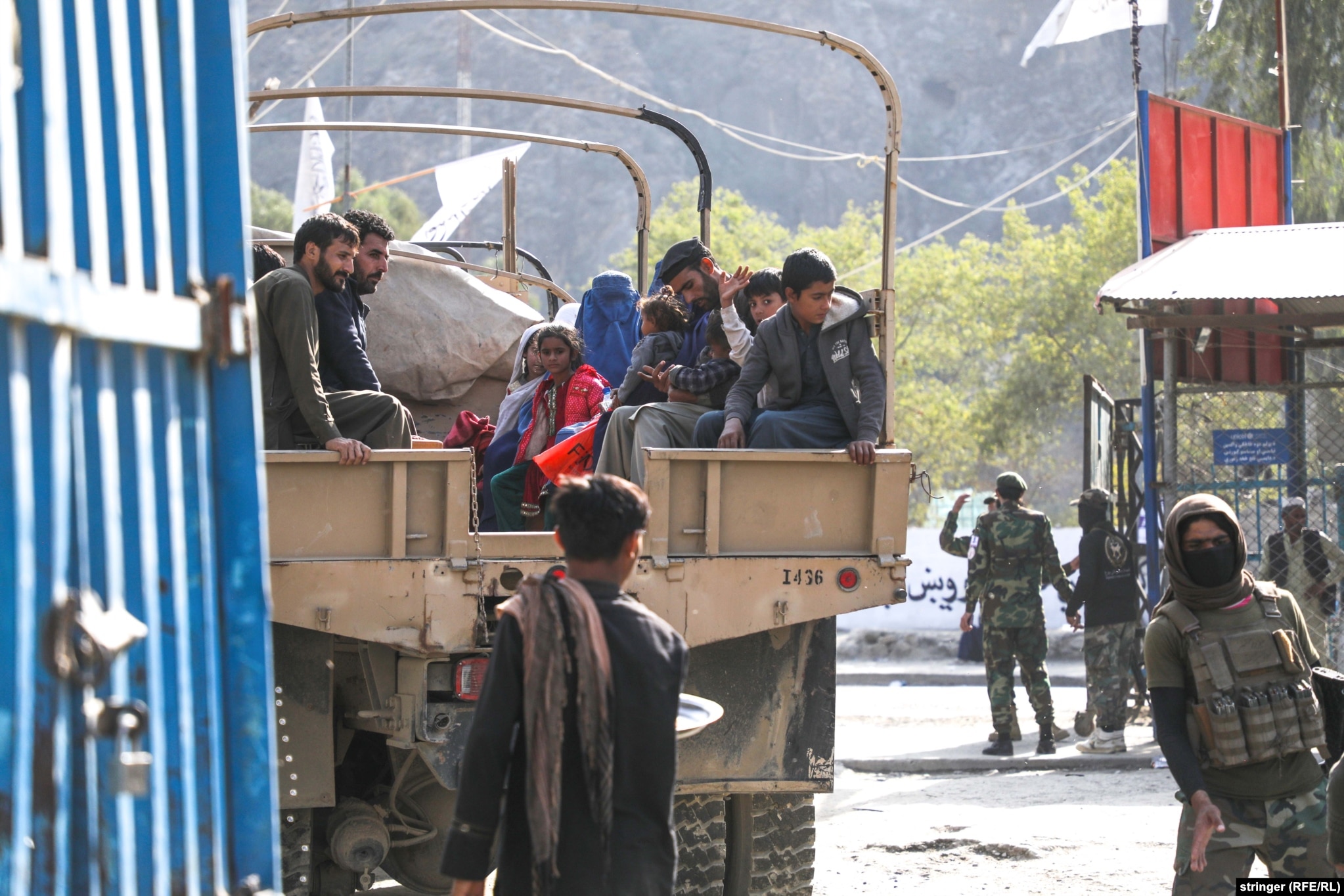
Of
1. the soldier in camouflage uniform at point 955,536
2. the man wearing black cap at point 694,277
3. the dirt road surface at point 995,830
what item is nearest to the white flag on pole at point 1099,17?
the soldier in camouflage uniform at point 955,536

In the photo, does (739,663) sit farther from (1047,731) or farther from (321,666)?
(1047,731)

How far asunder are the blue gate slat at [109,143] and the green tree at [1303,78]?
17.2 metres

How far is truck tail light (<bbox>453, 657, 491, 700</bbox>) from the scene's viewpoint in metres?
4.49

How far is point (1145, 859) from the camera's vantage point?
20.5 ft

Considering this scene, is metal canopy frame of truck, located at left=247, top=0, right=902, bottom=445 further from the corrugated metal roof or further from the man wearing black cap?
the corrugated metal roof

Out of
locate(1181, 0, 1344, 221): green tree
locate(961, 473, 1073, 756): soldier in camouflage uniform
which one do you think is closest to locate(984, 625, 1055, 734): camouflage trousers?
locate(961, 473, 1073, 756): soldier in camouflage uniform

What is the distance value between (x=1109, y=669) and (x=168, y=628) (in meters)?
8.54

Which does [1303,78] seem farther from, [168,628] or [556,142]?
[168,628]

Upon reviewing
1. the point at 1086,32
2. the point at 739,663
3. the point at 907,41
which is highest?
the point at 907,41

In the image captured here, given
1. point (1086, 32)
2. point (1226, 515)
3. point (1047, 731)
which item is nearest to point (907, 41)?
point (1086, 32)

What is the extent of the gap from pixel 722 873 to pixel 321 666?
1.58 metres

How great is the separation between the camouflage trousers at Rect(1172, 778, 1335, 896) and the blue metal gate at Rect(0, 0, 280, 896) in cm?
245

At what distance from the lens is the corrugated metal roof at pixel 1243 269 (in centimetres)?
826

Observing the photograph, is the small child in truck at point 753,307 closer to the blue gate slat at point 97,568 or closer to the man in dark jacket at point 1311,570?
the blue gate slat at point 97,568
